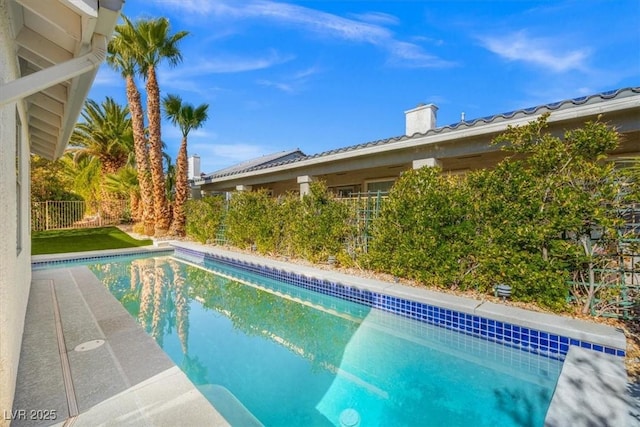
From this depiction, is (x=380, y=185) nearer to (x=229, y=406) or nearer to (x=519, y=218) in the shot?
(x=519, y=218)

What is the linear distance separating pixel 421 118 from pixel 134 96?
16.0m

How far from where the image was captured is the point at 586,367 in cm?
398

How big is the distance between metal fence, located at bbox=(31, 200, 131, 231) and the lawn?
2.62 meters

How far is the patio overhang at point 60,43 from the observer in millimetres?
2664

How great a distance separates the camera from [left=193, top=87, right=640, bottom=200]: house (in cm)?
671

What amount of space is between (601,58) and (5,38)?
16496mm

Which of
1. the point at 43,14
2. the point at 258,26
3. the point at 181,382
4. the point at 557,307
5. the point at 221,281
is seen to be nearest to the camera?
the point at 43,14

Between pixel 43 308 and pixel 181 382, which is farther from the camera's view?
pixel 43 308

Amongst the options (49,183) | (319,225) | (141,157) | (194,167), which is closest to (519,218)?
(319,225)

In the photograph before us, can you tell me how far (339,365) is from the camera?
502cm

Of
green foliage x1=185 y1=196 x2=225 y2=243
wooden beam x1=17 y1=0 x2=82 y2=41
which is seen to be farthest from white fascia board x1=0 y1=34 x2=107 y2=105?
green foliage x1=185 y1=196 x2=225 y2=243

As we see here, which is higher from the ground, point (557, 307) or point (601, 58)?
point (601, 58)

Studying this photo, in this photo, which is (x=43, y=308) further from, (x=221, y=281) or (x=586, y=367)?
(x=586, y=367)

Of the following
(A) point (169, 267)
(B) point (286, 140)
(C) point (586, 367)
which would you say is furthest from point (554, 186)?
(B) point (286, 140)
